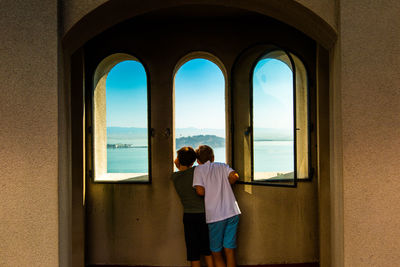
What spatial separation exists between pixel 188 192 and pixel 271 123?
1.31 metres

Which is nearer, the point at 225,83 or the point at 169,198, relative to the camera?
the point at 169,198

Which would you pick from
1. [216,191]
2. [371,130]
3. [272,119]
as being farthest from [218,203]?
[371,130]

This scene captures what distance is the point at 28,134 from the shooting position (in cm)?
217

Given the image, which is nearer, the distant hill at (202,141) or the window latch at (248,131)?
the window latch at (248,131)

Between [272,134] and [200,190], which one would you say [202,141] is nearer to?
[272,134]

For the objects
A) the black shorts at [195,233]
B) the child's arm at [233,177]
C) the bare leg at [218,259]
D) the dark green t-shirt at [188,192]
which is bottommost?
the bare leg at [218,259]

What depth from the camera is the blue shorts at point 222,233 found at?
11.0ft

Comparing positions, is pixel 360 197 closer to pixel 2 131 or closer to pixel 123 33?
pixel 2 131

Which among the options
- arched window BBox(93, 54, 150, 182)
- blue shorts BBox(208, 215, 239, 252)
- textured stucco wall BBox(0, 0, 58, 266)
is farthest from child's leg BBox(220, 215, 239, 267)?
textured stucco wall BBox(0, 0, 58, 266)

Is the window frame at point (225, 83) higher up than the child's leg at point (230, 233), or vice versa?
the window frame at point (225, 83)

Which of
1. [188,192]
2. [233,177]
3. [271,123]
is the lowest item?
[188,192]

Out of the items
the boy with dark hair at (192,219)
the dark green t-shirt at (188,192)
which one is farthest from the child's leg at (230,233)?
the dark green t-shirt at (188,192)

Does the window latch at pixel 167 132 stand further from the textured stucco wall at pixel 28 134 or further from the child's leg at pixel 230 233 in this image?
the textured stucco wall at pixel 28 134

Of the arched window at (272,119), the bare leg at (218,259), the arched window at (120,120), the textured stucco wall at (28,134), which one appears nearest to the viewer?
the textured stucco wall at (28,134)
